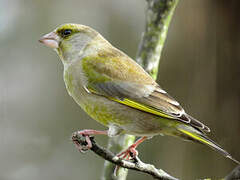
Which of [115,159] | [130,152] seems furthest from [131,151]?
[115,159]

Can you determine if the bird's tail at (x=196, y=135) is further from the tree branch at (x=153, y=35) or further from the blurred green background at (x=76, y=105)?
the blurred green background at (x=76, y=105)

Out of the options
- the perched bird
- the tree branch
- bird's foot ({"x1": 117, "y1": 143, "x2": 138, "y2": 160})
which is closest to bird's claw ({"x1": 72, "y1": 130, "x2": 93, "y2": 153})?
the perched bird

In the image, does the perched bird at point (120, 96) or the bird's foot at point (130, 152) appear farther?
the perched bird at point (120, 96)

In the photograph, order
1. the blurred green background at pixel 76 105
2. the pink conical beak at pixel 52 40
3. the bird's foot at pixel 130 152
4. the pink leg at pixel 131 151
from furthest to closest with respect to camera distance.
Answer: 1. the blurred green background at pixel 76 105
2. the pink conical beak at pixel 52 40
3. the pink leg at pixel 131 151
4. the bird's foot at pixel 130 152

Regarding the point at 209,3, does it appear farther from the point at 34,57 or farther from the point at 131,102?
the point at 34,57

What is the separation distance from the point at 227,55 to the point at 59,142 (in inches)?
135

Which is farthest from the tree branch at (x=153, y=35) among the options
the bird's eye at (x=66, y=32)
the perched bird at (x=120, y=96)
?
the bird's eye at (x=66, y=32)

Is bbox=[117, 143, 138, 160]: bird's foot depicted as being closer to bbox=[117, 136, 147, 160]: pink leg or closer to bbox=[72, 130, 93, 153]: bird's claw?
bbox=[117, 136, 147, 160]: pink leg

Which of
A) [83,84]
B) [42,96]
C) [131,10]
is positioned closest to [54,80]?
[42,96]

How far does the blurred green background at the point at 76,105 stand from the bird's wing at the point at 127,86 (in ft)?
4.60

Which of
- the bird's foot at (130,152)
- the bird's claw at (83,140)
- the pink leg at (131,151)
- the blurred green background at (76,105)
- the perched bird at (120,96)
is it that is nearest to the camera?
the bird's claw at (83,140)

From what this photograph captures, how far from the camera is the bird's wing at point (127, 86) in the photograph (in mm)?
3752

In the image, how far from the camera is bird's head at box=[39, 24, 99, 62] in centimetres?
423

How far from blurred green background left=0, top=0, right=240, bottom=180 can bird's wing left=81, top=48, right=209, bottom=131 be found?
1.40 meters
